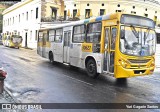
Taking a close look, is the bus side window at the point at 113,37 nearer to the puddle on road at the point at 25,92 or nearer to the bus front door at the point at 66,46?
the puddle on road at the point at 25,92

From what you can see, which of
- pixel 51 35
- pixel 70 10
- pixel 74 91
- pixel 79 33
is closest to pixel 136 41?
pixel 74 91

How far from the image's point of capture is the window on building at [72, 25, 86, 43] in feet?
44.2

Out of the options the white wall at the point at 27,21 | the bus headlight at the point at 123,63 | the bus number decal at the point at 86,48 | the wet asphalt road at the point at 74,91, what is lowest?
the wet asphalt road at the point at 74,91

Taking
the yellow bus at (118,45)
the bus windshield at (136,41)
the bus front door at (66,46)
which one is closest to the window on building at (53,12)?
the bus front door at (66,46)

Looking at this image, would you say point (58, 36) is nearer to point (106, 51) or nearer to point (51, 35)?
point (51, 35)

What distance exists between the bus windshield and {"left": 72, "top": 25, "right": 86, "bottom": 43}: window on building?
10.2ft

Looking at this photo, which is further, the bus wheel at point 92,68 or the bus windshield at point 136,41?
the bus wheel at point 92,68

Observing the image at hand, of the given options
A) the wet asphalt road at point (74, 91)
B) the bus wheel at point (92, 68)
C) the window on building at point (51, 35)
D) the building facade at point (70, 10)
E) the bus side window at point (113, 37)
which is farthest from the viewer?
the building facade at point (70, 10)

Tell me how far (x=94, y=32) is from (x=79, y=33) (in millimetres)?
1703

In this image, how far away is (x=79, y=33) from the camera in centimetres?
1396

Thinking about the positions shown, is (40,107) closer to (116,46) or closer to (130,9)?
(116,46)

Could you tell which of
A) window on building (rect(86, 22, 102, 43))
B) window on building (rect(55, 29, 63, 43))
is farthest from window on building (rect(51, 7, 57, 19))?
window on building (rect(86, 22, 102, 43))

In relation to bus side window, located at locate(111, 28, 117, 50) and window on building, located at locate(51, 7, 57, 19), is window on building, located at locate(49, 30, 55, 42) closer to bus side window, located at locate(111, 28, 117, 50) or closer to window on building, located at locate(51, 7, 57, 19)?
bus side window, located at locate(111, 28, 117, 50)

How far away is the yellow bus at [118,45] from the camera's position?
35.2ft
